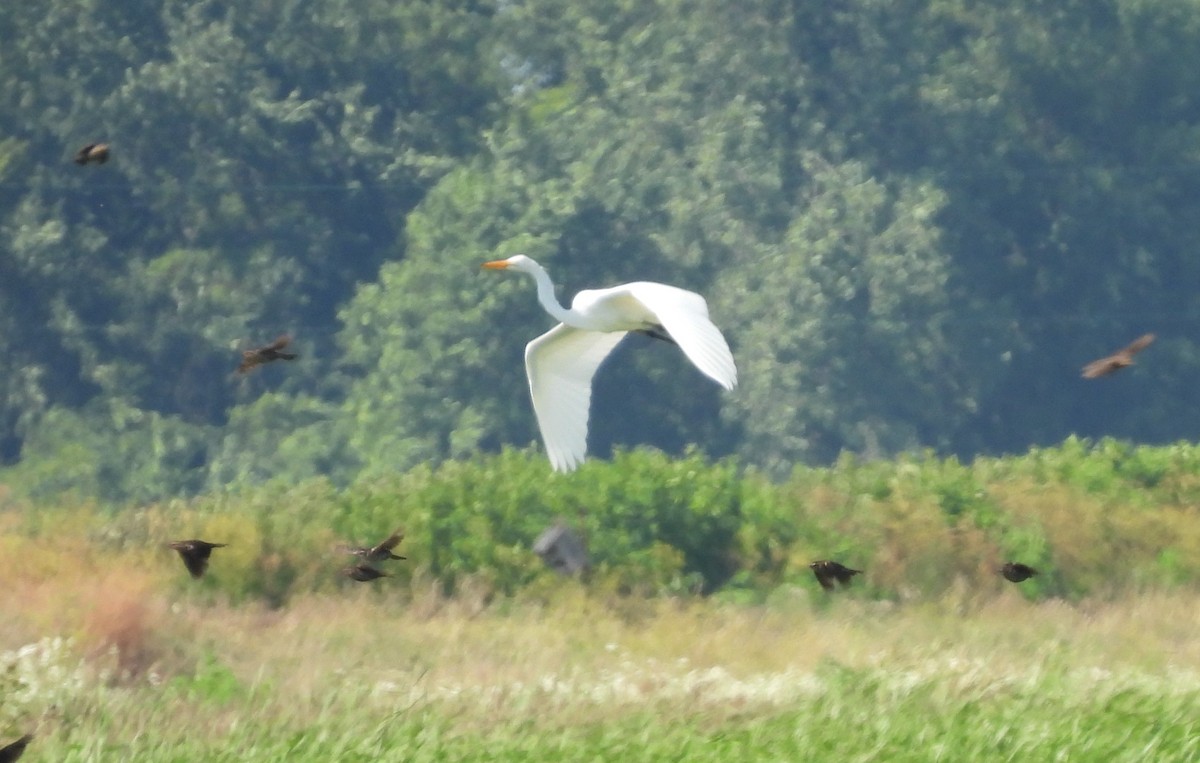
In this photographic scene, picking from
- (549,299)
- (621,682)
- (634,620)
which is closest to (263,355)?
(549,299)

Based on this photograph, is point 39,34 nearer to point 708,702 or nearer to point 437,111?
point 437,111

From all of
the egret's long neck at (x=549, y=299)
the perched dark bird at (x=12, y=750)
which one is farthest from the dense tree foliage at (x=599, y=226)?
the perched dark bird at (x=12, y=750)

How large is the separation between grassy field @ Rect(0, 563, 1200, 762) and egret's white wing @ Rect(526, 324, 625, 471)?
1.24m

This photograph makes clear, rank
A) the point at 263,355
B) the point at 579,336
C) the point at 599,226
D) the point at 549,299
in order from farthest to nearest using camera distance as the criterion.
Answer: the point at 599,226
the point at 579,336
the point at 549,299
the point at 263,355

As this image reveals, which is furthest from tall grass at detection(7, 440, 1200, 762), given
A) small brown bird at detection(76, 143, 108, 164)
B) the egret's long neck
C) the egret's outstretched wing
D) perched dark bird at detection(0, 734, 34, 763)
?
small brown bird at detection(76, 143, 108, 164)

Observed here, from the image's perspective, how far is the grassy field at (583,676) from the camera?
9.15 m

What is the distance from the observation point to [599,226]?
32125mm

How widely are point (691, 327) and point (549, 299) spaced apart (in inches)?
58.0

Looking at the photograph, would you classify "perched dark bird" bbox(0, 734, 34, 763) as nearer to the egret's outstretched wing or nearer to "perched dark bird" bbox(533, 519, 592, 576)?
the egret's outstretched wing

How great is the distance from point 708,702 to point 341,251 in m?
24.1

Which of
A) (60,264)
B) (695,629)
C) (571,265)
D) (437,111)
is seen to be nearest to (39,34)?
(60,264)

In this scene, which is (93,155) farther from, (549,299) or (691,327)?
(691,327)

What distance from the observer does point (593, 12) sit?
1419 inches

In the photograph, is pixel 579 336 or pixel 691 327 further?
pixel 579 336
